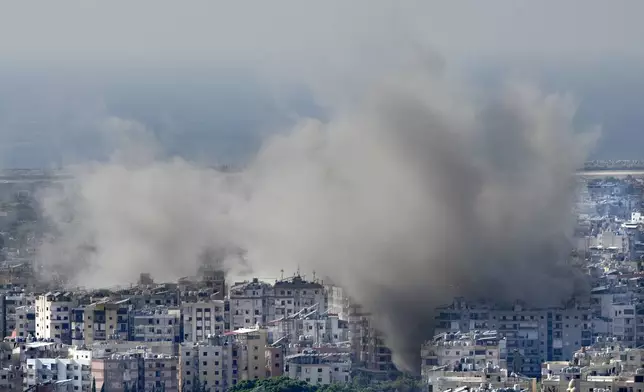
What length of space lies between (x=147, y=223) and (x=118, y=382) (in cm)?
1345

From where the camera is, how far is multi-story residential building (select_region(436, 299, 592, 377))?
34.7m

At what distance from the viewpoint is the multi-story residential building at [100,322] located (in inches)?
1441

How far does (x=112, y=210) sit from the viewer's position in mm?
47562

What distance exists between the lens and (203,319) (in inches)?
1469

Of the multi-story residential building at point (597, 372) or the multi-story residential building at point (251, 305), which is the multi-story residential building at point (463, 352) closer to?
the multi-story residential building at point (597, 372)

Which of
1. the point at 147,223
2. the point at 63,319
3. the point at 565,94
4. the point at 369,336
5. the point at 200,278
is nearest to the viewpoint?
the point at 369,336

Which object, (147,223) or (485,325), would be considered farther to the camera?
(147,223)

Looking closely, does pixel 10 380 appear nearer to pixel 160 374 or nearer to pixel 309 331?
pixel 160 374

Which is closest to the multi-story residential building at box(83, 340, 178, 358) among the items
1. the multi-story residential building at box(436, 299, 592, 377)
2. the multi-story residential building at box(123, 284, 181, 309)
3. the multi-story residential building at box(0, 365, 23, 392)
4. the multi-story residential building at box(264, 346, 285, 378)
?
the multi-story residential building at box(264, 346, 285, 378)

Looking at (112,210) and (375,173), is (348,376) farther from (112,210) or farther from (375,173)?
(112,210)

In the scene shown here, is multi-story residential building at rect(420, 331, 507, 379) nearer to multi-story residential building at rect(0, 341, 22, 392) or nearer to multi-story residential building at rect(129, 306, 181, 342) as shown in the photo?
multi-story residential building at rect(129, 306, 181, 342)

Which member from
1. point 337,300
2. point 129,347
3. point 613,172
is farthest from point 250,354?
point 613,172

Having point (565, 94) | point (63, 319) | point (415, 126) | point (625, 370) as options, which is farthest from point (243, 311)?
point (565, 94)

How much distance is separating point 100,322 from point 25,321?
50.4 inches
